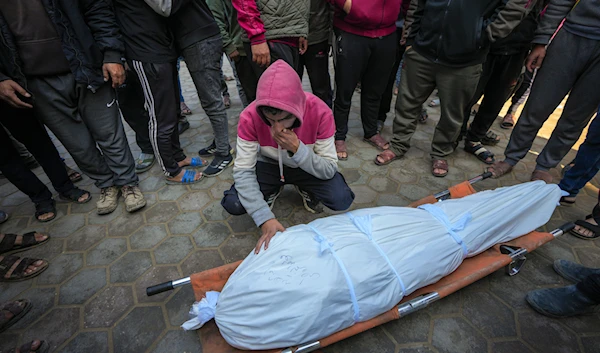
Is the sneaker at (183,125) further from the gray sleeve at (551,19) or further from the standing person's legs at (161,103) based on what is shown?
the gray sleeve at (551,19)

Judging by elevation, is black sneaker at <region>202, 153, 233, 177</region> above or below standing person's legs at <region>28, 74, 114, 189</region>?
below

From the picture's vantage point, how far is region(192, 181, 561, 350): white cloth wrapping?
138 centimetres

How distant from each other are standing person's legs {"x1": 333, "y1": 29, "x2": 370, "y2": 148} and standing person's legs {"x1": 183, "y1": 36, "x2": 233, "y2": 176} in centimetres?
125

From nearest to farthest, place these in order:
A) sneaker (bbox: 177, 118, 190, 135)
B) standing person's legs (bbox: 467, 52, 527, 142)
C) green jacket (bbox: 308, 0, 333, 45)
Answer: standing person's legs (bbox: 467, 52, 527, 142) → green jacket (bbox: 308, 0, 333, 45) → sneaker (bbox: 177, 118, 190, 135)

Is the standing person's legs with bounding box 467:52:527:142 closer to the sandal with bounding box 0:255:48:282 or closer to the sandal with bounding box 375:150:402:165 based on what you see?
the sandal with bounding box 375:150:402:165

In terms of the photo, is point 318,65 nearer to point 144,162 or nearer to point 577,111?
point 144,162

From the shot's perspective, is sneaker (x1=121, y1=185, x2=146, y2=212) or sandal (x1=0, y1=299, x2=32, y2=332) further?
sneaker (x1=121, y1=185, x2=146, y2=212)

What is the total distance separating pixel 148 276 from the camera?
2115mm

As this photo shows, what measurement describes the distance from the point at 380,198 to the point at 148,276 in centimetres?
216

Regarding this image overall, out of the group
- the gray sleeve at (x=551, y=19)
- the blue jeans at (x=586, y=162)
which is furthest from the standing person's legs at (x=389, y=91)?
the blue jeans at (x=586, y=162)

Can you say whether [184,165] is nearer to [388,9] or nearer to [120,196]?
Result: [120,196]

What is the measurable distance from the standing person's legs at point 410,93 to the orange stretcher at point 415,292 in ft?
5.42

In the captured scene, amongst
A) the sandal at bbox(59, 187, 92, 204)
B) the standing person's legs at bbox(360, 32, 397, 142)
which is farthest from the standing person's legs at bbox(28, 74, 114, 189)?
the standing person's legs at bbox(360, 32, 397, 142)

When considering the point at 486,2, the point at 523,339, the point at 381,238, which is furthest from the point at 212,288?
the point at 486,2
